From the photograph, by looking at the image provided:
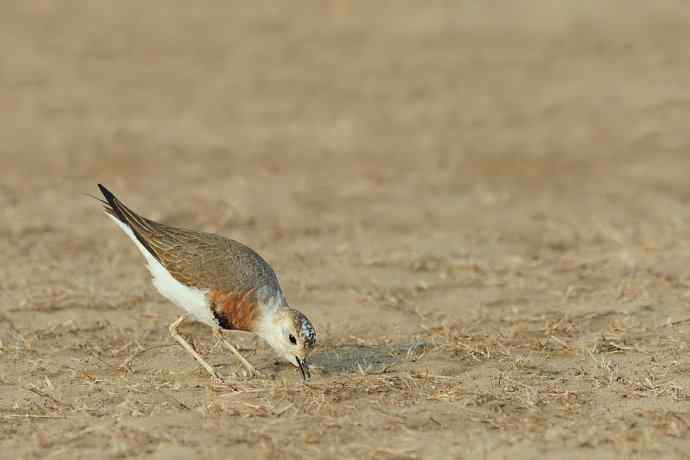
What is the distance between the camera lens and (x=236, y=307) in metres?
6.93

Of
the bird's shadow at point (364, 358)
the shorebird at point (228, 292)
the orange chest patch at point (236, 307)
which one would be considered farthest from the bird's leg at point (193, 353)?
the bird's shadow at point (364, 358)

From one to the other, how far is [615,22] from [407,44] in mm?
3544

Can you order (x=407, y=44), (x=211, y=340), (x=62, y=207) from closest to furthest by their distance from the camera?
1. (x=211, y=340)
2. (x=62, y=207)
3. (x=407, y=44)

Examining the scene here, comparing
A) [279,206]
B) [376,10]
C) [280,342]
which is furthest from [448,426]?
[376,10]

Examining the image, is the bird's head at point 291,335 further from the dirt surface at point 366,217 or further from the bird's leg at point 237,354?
the bird's leg at point 237,354

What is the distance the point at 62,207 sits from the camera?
488 inches

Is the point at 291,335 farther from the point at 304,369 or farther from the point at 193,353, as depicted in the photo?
the point at 193,353

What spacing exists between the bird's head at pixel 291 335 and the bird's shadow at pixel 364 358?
33 cm

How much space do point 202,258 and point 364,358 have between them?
4.27 feet

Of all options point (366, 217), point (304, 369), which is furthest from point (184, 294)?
point (366, 217)

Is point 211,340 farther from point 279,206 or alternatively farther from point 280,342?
point 279,206

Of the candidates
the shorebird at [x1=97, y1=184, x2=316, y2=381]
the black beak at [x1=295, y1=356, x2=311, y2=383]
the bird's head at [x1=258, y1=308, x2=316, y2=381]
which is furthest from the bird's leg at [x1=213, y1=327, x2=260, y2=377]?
the black beak at [x1=295, y1=356, x2=311, y2=383]

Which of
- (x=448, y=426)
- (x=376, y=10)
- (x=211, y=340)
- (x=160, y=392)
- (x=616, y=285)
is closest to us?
(x=448, y=426)

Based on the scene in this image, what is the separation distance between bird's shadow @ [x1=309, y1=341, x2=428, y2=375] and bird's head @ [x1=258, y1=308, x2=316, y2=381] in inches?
13.0
